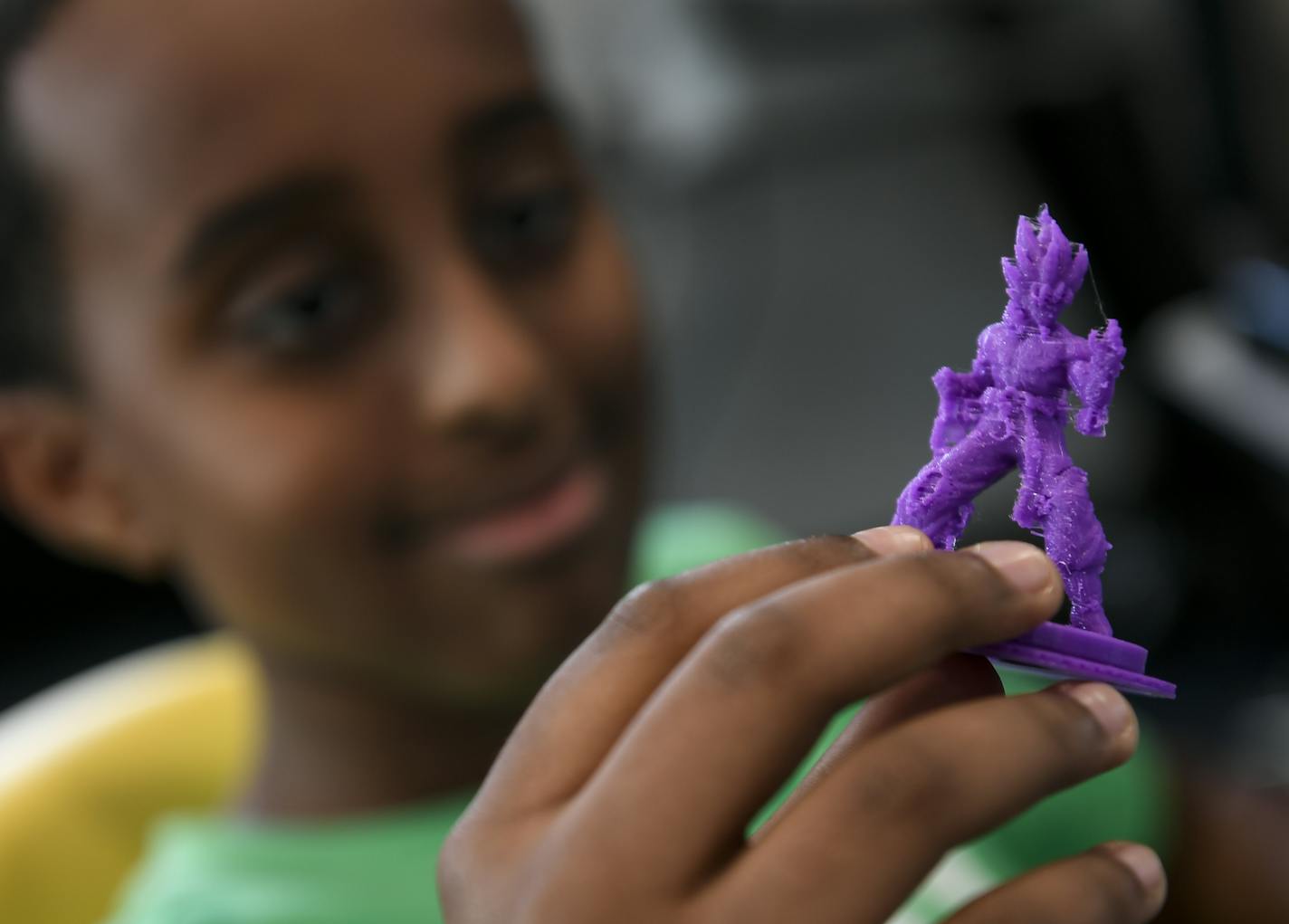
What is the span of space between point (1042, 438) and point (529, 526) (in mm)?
194

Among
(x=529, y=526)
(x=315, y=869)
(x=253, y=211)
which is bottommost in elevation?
(x=315, y=869)

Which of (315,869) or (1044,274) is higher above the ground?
(1044,274)

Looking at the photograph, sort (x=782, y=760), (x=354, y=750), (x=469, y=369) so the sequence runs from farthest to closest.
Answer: (x=354, y=750) → (x=469, y=369) → (x=782, y=760)

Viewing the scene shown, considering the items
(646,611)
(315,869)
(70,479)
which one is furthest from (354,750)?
(646,611)

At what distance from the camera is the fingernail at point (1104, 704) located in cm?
21

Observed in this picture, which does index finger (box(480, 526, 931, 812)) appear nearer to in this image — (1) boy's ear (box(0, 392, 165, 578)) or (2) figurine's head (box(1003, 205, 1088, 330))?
(2) figurine's head (box(1003, 205, 1088, 330))

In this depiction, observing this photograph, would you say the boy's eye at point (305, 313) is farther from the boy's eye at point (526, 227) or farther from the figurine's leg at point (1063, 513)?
the figurine's leg at point (1063, 513)

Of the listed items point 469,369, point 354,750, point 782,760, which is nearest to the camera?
point 782,760

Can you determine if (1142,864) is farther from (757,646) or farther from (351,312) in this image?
(351,312)

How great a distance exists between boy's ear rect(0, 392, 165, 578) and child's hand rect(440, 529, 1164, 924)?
0.30 metres

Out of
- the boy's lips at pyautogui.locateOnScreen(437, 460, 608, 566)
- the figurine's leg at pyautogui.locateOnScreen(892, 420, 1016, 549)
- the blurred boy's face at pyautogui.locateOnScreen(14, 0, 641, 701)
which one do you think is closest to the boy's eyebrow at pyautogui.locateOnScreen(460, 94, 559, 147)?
the blurred boy's face at pyautogui.locateOnScreen(14, 0, 641, 701)

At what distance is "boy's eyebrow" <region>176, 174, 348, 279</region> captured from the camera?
36 centimetres

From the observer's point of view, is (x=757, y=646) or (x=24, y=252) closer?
(x=757, y=646)

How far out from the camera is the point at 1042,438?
0.22 meters
